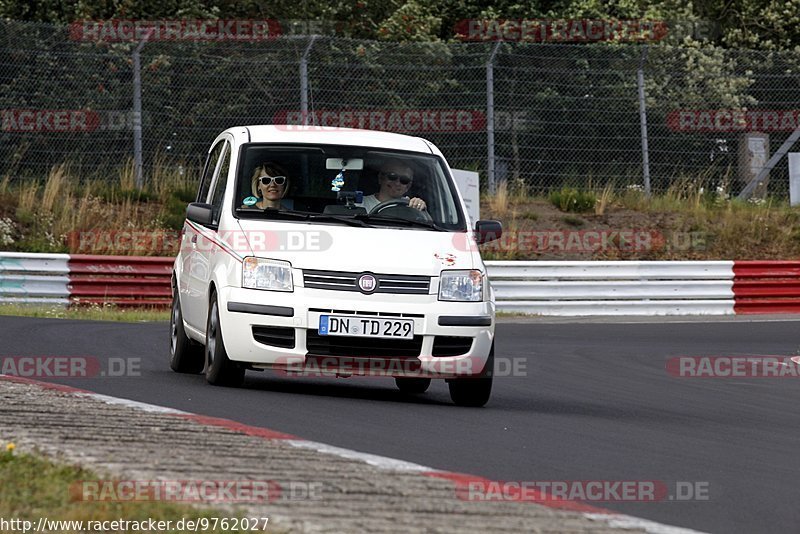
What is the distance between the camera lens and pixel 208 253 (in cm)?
1034

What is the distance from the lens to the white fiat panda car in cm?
941

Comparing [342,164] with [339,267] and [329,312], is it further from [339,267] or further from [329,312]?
[329,312]

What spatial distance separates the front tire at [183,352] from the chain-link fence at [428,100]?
37.6 feet

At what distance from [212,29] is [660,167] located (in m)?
8.59

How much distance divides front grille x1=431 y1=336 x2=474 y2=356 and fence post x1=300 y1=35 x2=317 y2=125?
43.4ft

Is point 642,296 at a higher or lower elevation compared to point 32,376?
lower

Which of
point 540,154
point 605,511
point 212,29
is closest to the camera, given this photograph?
point 605,511

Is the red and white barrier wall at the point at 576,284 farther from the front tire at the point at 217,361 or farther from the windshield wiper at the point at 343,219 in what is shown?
the windshield wiper at the point at 343,219

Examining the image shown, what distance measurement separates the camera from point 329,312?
30.8 ft

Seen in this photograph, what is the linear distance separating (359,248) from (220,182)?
5.80ft

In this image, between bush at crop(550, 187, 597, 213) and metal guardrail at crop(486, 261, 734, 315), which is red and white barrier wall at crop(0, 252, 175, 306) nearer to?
metal guardrail at crop(486, 261, 734, 315)

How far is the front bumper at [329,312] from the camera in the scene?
30.8 feet

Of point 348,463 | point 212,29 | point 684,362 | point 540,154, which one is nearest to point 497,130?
point 540,154

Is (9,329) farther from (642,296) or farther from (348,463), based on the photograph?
(642,296)
